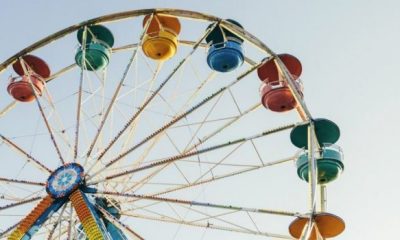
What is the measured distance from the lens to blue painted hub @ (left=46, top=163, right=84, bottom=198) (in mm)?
11477

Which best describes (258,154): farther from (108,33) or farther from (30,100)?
(30,100)

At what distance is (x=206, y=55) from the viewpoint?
44.9 ft

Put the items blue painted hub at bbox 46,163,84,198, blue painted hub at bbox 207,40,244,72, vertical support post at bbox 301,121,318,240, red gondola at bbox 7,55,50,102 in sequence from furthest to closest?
red gondola at bbox 7,55,50,102, blue painted hub at bbox 207,40,244,72, blue painted hub at bbox 46,163,84,198, vertical support post at bbox 301,121,318,240

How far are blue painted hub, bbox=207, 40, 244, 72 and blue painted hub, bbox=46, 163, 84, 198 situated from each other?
363 centimetres

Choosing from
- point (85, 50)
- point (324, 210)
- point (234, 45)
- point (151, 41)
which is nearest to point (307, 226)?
point (324, 210)

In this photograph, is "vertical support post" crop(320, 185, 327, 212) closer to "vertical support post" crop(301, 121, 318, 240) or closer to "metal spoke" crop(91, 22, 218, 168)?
"vertical support post" crop(301, 121, 318, 240)

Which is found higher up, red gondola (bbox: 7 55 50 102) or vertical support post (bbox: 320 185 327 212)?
red gondola (bbox: 7 55 50 102)

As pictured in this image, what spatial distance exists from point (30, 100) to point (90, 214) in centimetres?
522

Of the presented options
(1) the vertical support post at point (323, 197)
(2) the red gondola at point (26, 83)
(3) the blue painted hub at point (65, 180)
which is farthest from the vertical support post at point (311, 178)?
(2) the red gondola at point (26, 83)

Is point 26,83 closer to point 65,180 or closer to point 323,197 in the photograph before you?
point 65,180

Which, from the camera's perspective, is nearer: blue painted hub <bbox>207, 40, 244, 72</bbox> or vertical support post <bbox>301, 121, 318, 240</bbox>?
vertical support post <bbox>301, 121, 318, 240</bbox>

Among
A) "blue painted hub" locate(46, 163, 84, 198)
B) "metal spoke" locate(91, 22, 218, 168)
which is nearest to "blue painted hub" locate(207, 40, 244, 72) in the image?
"metal spoke" locate(91, 22, 218, 168)

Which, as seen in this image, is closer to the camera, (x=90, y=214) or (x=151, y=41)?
(x=90, y=214)

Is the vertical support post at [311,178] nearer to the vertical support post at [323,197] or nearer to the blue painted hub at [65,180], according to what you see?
the vertical support post at [323,197]
